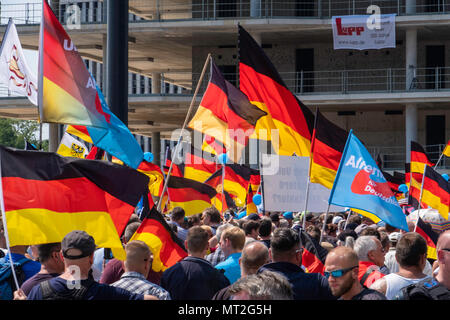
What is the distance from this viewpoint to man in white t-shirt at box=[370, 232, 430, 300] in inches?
215

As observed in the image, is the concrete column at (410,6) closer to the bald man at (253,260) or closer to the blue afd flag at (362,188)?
the blue afd flag at (362,188)

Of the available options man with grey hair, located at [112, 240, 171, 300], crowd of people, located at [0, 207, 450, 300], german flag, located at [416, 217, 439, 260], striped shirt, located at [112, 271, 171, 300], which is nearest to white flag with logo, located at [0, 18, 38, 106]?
crowd of people, located at [0, 207, 450, 300]

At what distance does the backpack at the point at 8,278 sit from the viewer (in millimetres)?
5637

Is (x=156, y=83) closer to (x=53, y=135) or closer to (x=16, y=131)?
(x=53, y=135)

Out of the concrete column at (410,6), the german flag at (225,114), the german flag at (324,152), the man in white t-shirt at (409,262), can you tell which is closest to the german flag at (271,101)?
the german flag at (225,114)

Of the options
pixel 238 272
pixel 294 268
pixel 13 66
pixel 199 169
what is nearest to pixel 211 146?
pixel 199 169

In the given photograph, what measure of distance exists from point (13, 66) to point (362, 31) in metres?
19.4

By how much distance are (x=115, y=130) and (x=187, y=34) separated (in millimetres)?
25959

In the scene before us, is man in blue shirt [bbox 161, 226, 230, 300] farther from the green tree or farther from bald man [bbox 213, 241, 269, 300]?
the green tree

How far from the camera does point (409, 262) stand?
217 inches

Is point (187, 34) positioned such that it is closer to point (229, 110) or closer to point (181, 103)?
point (181, 103)

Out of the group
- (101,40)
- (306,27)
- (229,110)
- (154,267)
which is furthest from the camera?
(101,40)
